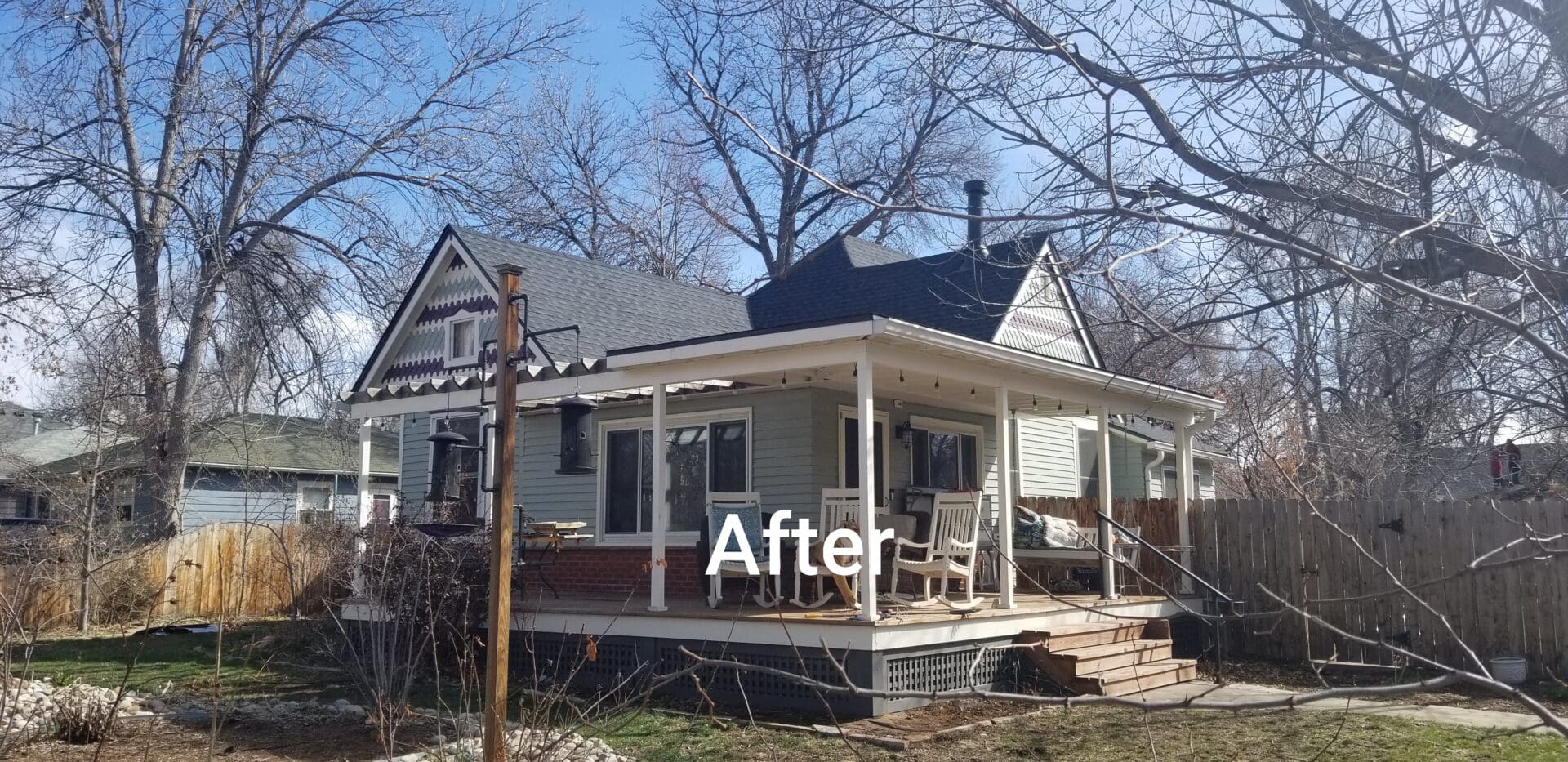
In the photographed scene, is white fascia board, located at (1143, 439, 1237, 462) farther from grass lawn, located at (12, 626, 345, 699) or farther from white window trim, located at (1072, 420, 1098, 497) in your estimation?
grass lawn, located at (12, 626, 345, 699)

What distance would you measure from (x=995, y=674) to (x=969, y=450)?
4.96 metres

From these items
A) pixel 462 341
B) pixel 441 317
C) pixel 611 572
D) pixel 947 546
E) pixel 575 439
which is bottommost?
pixel 611 572

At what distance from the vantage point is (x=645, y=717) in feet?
29.5

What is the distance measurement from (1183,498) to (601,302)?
7.25 m

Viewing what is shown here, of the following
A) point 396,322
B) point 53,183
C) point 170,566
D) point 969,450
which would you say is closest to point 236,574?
point 170,566

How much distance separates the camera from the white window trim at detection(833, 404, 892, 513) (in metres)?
12.5

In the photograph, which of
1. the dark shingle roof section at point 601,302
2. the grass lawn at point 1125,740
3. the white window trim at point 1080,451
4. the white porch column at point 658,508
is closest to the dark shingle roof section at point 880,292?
the dark shingle roof section at point 601,302

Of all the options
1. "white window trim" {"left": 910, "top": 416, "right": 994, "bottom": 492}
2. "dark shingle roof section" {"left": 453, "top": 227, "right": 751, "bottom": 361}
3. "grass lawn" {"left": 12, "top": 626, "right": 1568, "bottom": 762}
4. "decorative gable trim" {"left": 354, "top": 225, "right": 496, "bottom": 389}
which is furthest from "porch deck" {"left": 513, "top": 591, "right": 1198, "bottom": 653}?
"decorative gable trim" {"left": 354, "top": 225, "right": 496, "bottom": 389}

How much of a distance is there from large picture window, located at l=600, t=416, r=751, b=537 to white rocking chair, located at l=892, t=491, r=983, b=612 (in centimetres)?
284

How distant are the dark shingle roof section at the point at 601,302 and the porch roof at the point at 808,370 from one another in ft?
3.41

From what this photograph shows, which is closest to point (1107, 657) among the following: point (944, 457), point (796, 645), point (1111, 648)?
point (1111, 648)

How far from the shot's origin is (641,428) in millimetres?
13477

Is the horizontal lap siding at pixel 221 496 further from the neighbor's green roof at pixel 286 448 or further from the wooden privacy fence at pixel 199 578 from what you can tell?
the wooden privacy fence at pixel 199 578

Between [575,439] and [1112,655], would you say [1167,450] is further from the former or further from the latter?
[575,439]
